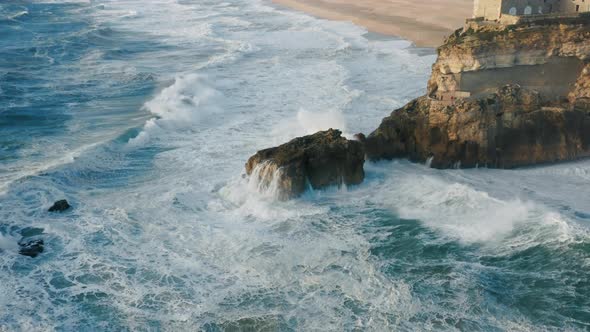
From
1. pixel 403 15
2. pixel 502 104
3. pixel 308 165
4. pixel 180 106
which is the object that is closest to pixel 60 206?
pixel 308 165

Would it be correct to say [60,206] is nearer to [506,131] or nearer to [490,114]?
[490,114]

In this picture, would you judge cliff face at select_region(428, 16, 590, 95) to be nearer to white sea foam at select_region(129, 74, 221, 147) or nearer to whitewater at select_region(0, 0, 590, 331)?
whitewater at select_region(0, 0, 590, 331)

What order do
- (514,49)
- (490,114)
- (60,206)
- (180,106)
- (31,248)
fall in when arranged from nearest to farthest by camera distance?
(31,248)
(60,206)
(490,114)
(514,49)
(180,106)

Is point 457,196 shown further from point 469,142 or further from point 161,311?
point 161,311

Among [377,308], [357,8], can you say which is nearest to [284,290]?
[377,308]

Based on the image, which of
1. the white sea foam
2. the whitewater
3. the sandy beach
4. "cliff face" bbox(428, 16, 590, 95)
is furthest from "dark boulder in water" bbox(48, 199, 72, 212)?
the sandy beach

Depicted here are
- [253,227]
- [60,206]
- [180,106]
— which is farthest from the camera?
[180,106]
